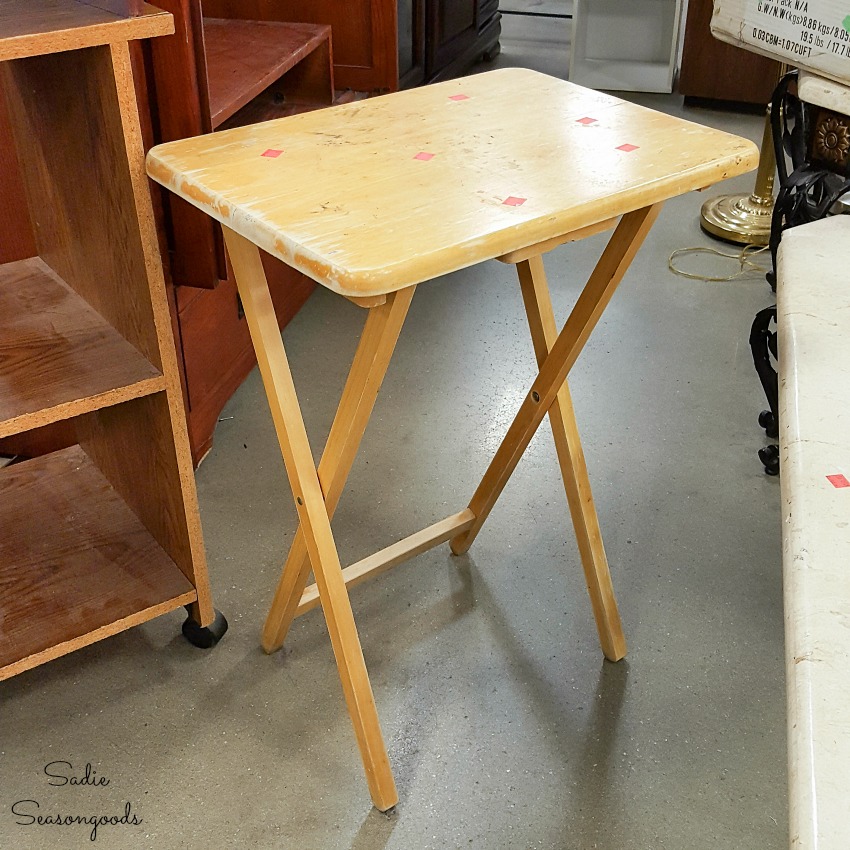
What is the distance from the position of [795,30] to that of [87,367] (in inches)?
71.4

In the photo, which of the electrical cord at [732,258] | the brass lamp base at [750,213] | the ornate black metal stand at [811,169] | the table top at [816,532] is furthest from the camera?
the brass lamp base at [750,213]

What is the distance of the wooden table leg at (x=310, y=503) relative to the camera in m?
1.22

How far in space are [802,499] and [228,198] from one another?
697mm

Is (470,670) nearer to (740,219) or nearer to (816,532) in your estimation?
(816,532)

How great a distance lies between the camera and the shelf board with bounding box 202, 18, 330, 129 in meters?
1.86

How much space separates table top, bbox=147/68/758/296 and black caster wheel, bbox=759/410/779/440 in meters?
1.01

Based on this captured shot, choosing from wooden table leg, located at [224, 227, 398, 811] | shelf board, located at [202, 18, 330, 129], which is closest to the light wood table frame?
wooden table leg, located at [224, 227, 398, 811]

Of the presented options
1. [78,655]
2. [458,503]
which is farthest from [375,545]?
[78,655]

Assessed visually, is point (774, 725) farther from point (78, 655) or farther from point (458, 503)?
point (78, 655)

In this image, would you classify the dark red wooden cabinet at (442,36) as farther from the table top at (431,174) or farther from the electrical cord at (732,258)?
the table top at (431,174)

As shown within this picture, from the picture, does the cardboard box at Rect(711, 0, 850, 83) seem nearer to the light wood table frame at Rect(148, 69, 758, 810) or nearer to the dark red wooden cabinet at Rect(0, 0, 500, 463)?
the dark red wooden cabinet at Rect(0, 0, 500, 463)

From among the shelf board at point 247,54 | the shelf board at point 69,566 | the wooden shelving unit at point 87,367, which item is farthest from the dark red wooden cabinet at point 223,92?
the shelf board at point 69,566

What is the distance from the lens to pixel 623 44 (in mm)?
4672

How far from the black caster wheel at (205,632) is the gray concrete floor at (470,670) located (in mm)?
21
